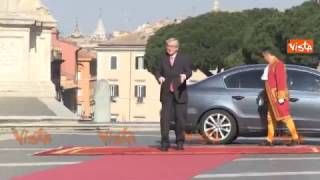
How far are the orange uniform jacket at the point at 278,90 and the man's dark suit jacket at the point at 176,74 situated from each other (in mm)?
1683

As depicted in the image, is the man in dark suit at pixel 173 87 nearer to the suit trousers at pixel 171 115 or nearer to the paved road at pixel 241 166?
the suit trousers at pixel 171 115

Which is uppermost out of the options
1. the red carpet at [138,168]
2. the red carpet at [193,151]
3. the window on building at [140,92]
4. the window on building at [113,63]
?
the window on building at [113,63]

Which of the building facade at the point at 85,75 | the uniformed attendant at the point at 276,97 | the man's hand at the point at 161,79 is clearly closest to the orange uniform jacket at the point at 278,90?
the uniformed attendant at the point at 276,97

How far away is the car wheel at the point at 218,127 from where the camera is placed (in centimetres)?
1609

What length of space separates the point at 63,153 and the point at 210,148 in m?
2.41

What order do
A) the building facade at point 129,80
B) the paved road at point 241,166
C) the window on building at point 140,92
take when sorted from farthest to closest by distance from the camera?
1. the window on building at point 140,92
2. the building facade at point 129,80
3. the paved road at point 241,166

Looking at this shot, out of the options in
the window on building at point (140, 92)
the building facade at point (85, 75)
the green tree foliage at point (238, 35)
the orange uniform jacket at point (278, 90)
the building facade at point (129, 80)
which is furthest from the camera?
the building facade at point (85, 75)

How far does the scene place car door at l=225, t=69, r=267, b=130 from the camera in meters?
16.0

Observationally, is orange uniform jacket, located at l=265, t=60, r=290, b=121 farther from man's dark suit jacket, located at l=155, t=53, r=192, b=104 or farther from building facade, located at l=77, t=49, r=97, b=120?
building facade, located at l=77, t=49, r=97, b=120

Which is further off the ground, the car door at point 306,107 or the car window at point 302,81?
the car window at point 302,81

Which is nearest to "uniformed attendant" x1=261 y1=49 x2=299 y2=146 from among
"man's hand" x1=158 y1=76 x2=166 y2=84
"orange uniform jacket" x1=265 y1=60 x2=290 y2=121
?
"orange uniform jacket" x1=265 y1=60 x2=290 y2=121

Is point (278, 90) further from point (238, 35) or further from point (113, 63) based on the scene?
point (113, 63)

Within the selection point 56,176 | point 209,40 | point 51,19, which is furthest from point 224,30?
point 56,176

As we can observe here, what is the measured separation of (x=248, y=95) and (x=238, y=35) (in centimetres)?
6696
